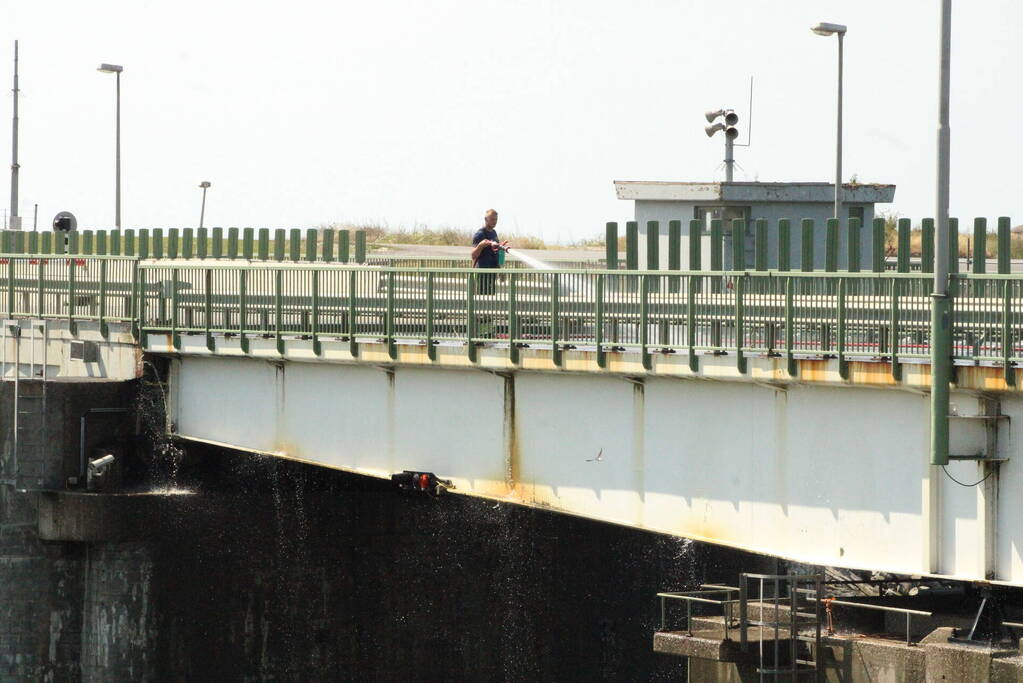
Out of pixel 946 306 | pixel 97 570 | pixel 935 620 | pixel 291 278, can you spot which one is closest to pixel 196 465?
pixel 97 570

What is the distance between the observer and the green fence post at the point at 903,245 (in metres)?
20.5

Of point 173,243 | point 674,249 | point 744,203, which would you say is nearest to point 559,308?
point 674,249

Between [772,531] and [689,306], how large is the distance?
269 centimetres

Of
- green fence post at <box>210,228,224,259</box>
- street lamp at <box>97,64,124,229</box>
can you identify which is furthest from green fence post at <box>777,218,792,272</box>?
street lamp at <box>97,64,124,229</box>

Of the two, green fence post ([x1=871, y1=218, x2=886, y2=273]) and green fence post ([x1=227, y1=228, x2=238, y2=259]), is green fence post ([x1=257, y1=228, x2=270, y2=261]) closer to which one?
green fence post ([x1=227, y1=228, x2=238, y2=259])

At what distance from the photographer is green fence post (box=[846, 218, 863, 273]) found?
20.0 m

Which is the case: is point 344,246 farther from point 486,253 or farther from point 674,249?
point 674,249

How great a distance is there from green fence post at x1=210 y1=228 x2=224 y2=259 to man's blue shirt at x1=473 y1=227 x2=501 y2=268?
27.7 feet

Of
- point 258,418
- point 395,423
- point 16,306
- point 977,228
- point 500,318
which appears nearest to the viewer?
point 977,228

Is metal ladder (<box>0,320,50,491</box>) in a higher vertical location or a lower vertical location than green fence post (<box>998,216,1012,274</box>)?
lower

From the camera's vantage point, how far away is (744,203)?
3944 cm

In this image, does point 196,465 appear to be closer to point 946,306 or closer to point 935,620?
point 935,620

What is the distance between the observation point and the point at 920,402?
1886 centimetres

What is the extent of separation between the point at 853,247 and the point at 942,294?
263 centimetres
